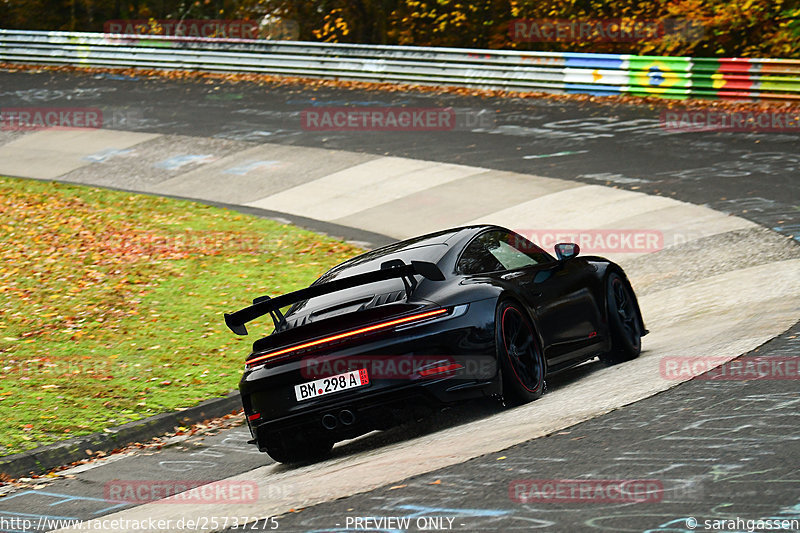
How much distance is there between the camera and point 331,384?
23.3 ft

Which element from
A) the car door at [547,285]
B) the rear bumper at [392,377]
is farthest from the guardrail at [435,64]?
the rear bumper at [392,377]

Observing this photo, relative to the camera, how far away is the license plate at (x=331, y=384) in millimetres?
7047

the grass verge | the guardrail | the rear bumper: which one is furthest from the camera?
the guardrail

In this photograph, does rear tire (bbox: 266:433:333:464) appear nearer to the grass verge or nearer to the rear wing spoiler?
the rear wing spoiler

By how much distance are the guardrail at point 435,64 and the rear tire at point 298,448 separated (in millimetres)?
17076

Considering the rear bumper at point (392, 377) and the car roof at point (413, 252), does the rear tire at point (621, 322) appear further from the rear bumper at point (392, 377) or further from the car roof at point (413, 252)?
the rear bumper at point (392, 377)

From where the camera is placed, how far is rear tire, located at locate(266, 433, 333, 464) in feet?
24.3

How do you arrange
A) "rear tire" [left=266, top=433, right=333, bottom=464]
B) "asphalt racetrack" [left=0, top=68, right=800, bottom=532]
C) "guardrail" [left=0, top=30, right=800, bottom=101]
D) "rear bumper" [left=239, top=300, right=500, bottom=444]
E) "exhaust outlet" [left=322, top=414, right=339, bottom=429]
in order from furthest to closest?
1. "guardrail" [left=0, top=30, right=800, bottom=101]
2. "rear tire" [left=266, top=433, right=333, bottom=464]
3. "exhaust outlet" [left=322, top=414, right=339, bottom=429]
4. "rear bumper" [left=239, top=300, right=500, bottom=444]
5. "asphalt racetrack" [left=0, top=68, right=800, bottom=532]

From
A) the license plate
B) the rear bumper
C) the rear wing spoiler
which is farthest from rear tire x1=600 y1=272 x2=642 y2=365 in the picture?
the license plate

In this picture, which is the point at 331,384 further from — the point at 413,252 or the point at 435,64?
the point at 435,64

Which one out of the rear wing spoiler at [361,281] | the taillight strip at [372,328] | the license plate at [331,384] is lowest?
the license plate at [331,384]

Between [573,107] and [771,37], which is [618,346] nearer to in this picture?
[573,107]

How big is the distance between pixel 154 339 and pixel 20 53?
2630cm

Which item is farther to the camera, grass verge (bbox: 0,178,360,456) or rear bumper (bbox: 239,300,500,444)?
grass verge (bbox: 0,178,360,456)
